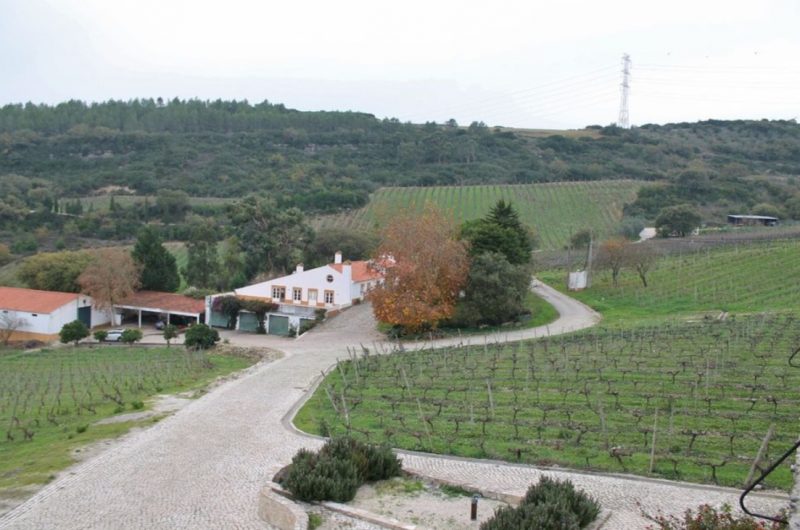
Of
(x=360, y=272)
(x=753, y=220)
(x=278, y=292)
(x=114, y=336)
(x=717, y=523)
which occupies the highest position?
(x=753, y=220)

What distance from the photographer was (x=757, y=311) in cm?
3741

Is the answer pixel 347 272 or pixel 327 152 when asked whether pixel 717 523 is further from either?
pixel 327 152

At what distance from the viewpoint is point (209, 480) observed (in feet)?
50.3

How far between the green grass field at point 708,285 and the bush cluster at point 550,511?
26588mm

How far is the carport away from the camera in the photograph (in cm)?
5097

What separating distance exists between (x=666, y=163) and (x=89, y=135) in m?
101

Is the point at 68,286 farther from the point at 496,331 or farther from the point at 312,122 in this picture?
the point at 312,122

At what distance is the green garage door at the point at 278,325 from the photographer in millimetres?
48812

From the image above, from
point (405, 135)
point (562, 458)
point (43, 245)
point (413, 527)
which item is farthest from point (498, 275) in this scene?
point (405, 135)

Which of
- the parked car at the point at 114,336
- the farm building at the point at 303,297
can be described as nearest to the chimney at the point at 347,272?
the farm building at the point at 303,297

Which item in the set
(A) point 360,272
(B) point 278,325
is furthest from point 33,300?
(A) point 360,272

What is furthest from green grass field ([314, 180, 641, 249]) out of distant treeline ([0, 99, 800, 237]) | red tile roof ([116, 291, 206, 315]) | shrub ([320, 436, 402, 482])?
shrub ([320, 436, 402, 482])

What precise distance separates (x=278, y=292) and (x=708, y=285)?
27164 millimetres

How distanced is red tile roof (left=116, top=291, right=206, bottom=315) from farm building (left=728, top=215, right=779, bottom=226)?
2322 inches
